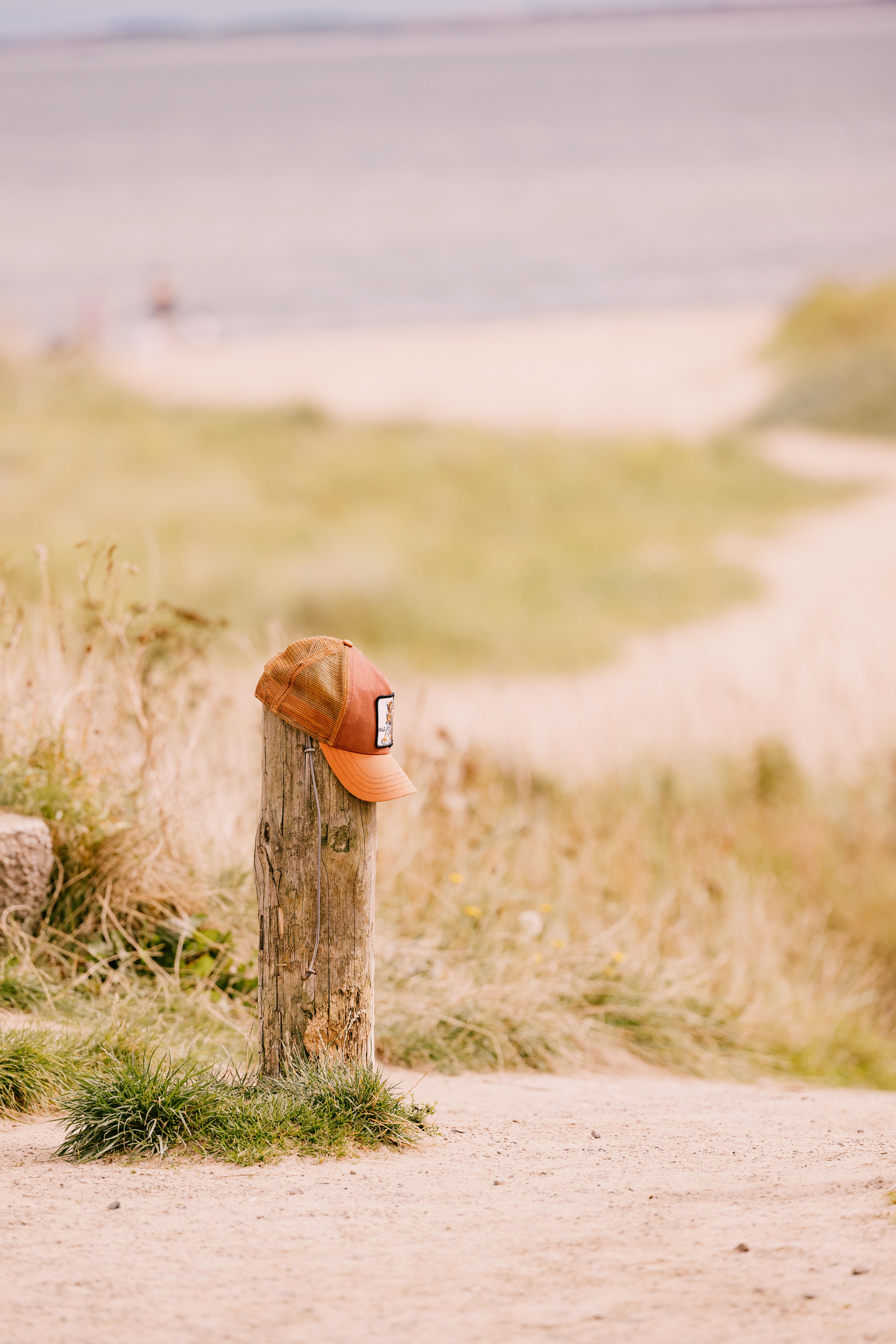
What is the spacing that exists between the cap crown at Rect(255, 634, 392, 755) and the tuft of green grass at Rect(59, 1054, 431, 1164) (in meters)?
0.77

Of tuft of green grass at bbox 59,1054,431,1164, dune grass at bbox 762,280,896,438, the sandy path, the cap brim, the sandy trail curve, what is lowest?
the sandy path

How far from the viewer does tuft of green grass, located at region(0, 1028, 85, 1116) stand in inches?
128

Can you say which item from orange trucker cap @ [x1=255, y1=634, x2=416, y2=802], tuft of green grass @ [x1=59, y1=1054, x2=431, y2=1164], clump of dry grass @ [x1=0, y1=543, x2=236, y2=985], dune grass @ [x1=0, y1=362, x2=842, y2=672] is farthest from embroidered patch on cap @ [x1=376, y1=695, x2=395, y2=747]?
dune grass @ [x1=0, y1=362, x2=842, y2=672]

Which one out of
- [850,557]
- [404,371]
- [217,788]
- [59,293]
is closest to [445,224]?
[59,293]

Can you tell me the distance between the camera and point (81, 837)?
4.13 metres

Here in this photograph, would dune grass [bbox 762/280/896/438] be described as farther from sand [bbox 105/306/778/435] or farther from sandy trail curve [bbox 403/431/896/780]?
sandy trail curve [bbox 403/431/896/780]

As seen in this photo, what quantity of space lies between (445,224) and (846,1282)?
5998 centimetres

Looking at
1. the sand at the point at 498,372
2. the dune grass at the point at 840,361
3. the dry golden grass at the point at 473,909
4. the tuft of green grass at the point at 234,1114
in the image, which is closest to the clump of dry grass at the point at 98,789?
the dry golden grass at the point at 473,909

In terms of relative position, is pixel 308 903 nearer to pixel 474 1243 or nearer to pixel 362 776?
pixel 362 776

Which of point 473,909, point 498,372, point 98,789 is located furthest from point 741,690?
point 498,372

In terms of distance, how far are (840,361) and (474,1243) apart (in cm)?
1994

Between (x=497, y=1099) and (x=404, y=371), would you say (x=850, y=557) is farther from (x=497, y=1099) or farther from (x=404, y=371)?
(x=404, y=371)

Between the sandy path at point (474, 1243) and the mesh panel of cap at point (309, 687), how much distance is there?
958 millimetres

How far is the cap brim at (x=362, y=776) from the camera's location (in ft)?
10.1
